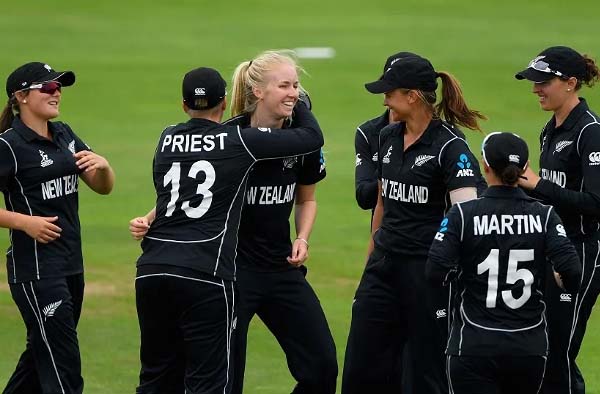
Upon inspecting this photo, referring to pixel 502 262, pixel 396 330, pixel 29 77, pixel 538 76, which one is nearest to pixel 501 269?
pixel 502 262

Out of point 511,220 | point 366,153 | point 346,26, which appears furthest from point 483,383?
point 346,26

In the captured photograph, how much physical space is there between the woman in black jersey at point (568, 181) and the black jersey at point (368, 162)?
97 centimetres

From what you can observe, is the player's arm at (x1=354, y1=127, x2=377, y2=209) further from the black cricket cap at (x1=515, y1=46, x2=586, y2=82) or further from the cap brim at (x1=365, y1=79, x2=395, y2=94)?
the black cricket cap at (x1=515, y1=46, x2=586, y2=82)

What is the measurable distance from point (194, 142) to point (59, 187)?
1123mm

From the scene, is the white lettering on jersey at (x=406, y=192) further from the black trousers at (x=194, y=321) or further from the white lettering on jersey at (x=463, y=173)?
the black trousers at (x=194, y=321)

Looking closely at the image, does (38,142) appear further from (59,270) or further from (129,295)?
(129,295)

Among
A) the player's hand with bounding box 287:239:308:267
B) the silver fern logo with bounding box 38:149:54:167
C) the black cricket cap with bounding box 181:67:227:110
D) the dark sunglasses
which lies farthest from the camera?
the dark sunglasses

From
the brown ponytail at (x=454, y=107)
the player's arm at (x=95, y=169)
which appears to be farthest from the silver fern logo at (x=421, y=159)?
the player's arm at (x=95, y=169)

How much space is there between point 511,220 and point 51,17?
2000cm

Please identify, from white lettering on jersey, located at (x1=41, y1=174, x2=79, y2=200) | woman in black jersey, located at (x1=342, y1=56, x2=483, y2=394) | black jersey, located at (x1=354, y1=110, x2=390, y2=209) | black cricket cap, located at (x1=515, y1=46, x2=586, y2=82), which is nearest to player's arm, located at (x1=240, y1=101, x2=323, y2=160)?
woman in black jersey, located at (x1=342, y1=56, x2=483, y2=394)

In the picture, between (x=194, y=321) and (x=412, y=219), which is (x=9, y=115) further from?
(x=412, y=219)

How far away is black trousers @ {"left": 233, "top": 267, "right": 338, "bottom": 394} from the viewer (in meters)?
7.75

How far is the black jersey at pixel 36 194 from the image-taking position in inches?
312

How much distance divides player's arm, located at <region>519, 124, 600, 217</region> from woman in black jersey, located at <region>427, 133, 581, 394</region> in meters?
0.93
